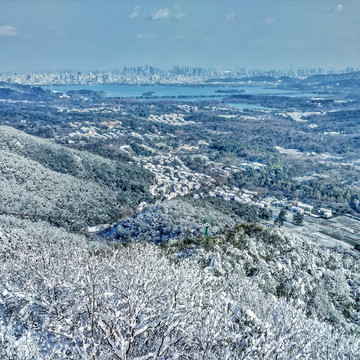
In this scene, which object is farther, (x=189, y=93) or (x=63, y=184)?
(x=189, y=93)

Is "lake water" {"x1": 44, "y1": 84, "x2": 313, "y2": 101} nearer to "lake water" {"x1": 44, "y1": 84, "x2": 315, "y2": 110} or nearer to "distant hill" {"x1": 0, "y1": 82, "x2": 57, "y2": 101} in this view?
"lake water" {"x1": 44, "y1": 84, "x2": 315, "y2": 110}

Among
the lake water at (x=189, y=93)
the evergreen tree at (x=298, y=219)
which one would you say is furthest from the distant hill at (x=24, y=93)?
the evergreen tree at (x=298, y=219)

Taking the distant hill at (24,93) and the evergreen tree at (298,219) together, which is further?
the distant hill at (24,93)

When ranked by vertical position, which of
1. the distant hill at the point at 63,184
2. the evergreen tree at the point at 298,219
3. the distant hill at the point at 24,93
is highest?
the distant hill at the point at 24,93

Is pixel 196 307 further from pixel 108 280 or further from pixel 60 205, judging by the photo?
pixel 60 205

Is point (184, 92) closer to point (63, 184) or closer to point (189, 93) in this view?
point (189, 93)

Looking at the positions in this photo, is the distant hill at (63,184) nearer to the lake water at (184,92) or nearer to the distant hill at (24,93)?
the lake water at (184,92)

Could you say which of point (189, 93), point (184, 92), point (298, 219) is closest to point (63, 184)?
point (298, 219)

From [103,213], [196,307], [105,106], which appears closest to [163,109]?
[105,106]

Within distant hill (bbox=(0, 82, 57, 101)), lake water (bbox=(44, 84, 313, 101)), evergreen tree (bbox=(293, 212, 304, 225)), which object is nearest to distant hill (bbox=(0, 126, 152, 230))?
evergreen tree (bbox=(293, 212, 304, 225))
